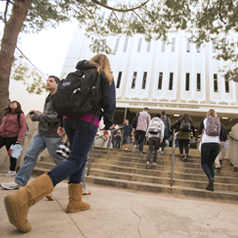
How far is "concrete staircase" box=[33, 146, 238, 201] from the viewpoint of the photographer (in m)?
4.06

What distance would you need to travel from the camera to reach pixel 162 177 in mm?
4996

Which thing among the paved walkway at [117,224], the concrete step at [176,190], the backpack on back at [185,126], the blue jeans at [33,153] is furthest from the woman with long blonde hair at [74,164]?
the backpack on back at [185,126]

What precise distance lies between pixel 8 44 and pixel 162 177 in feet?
18.6

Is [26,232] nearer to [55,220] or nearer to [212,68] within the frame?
[55,220]

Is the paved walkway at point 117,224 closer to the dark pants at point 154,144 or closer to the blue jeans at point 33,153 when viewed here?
the blue jeans at point 33,153

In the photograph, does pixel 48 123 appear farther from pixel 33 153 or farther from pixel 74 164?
pixel 74 164

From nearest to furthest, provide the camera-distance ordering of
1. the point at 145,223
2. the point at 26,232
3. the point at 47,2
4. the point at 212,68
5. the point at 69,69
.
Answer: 1. the point at 26,232
2. the point at 145,223
3. the point at 47,2
4. the point at 212,68
5. the point at 69,69

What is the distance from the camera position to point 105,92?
1991mm

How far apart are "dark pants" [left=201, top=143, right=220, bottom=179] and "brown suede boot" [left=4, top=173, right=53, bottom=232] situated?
371 centimetres

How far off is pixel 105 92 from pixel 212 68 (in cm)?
1701

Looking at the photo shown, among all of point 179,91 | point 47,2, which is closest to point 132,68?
point 179,91

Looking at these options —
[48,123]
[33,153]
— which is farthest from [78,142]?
[33,153]

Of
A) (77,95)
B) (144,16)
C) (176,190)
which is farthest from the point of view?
(144,16)

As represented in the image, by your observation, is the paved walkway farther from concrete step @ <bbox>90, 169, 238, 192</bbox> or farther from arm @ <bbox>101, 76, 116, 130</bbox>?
concrete step @ <bbox>90, 169, 238, 192</bbox>
